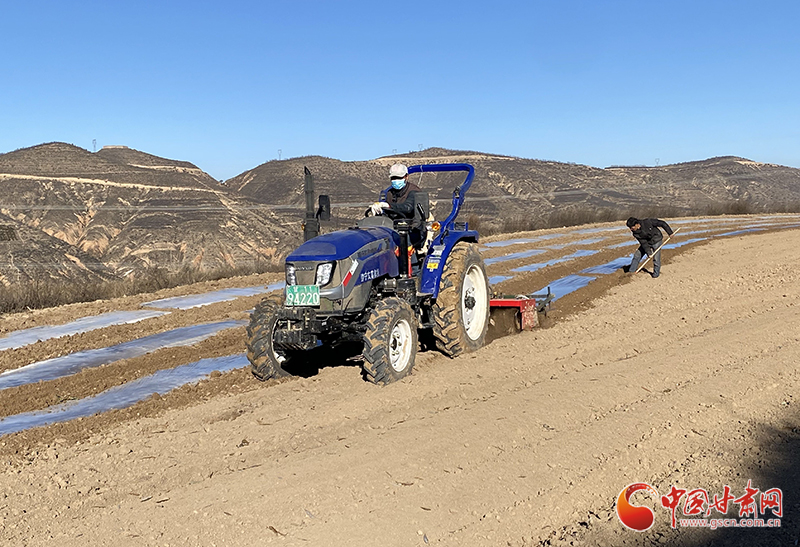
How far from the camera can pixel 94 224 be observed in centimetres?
3672

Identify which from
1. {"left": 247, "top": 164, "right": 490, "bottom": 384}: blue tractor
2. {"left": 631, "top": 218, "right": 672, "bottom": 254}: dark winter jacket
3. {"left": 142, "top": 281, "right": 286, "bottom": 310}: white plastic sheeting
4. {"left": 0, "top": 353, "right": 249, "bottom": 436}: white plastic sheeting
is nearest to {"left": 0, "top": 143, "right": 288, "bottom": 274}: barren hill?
{"left": 142, "top": 281, "right": 286, "bottom": 310}: white plastic sheeting

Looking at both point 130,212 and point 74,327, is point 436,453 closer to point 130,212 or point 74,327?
point 74,327

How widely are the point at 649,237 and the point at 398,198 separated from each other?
7.63 metres

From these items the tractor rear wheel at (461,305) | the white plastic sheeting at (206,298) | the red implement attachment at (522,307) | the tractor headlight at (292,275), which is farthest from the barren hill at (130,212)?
the tractor headlight at (292,275)

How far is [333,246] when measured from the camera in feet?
21.4

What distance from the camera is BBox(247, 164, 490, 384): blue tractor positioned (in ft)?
21.1

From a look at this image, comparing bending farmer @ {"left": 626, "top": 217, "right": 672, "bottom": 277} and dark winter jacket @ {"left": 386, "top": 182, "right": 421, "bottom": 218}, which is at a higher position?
dark winter jacket @ {"left": 386, "top": 182, "right": 421, "bottom": 218}

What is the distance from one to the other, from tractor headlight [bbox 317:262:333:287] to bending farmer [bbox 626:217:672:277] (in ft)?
29.1

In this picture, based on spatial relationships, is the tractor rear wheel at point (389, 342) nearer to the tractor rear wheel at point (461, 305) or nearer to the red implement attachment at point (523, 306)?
the tractor rear wheel at point (461, 305)

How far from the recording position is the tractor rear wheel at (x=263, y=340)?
21.6ft

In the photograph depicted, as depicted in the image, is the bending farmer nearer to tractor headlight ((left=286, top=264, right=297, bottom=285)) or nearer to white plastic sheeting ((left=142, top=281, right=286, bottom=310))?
white plastic sheeting ((left=142, top=281, right=286, bottom=310))

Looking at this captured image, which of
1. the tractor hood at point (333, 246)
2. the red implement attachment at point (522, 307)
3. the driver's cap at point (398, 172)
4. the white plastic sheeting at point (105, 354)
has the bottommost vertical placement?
the white plastic sheeting at point (105, 354)

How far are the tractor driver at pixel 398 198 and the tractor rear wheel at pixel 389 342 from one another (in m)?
1.25

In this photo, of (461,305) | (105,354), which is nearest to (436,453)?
(461,305)
